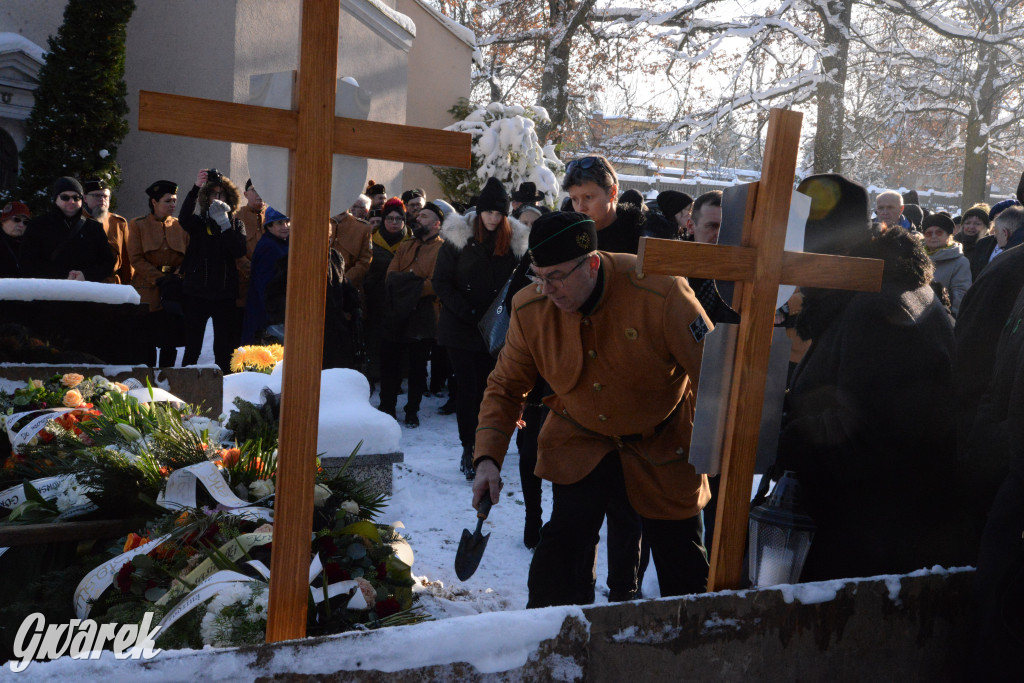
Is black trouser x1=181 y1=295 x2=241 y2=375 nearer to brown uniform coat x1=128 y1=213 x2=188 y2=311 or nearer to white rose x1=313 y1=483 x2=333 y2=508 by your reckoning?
brown uniform coat x1=128 y1=213 x2=188 y2=311

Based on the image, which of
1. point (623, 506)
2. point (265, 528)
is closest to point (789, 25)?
point (623, 506)

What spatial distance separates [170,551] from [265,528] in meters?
0.31

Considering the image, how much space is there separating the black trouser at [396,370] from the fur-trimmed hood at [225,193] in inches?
73.0

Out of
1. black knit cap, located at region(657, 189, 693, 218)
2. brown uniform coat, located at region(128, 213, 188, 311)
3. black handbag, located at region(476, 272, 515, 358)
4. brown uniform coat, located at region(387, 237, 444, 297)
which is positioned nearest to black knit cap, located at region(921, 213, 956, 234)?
black knit cap, located at region(657, 189, 693, 218)

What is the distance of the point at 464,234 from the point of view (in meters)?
6.41

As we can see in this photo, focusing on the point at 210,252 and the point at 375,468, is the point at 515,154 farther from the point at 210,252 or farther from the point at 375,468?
the point at 375,468

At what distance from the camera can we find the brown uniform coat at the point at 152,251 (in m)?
7.95

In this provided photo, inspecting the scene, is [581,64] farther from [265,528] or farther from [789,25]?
[265,528]

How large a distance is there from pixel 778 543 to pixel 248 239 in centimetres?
706

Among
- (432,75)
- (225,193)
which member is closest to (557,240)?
(225,193)

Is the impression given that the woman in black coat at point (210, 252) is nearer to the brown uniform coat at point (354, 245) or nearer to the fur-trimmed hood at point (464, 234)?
the brown uniform coat at point (354, 245)

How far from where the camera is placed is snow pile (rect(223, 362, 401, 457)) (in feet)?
14.7

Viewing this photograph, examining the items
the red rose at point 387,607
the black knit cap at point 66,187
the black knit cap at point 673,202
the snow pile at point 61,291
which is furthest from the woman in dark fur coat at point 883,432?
the black knit cap at point 66,187

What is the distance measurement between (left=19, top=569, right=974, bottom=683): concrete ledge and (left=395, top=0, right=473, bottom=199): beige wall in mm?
17647
